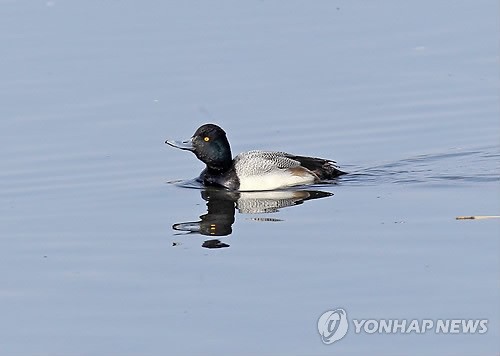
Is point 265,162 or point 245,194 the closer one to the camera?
point 265,162

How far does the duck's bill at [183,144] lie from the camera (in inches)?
580

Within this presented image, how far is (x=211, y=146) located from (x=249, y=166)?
591 millimetres

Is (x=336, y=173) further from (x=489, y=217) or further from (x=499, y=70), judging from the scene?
(x=499, y=70)

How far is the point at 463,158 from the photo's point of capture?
1420cm

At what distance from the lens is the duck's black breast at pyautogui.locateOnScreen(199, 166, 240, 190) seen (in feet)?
48.3

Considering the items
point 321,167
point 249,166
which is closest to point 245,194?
point 249,166

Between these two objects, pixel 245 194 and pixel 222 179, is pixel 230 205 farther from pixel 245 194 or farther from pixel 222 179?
pixel 222 179

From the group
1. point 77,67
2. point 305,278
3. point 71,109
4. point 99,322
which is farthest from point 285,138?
point 99,322

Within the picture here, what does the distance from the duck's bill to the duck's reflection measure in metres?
0.55

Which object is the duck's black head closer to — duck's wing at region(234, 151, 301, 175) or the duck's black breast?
the duck's black breast

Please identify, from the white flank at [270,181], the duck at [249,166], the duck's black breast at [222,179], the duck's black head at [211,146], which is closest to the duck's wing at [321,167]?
the duck at [249,166]

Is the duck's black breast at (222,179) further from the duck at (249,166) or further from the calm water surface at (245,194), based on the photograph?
the calm water surface at (245,194)

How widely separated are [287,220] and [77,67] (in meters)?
6.11

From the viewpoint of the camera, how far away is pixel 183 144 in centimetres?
1479
